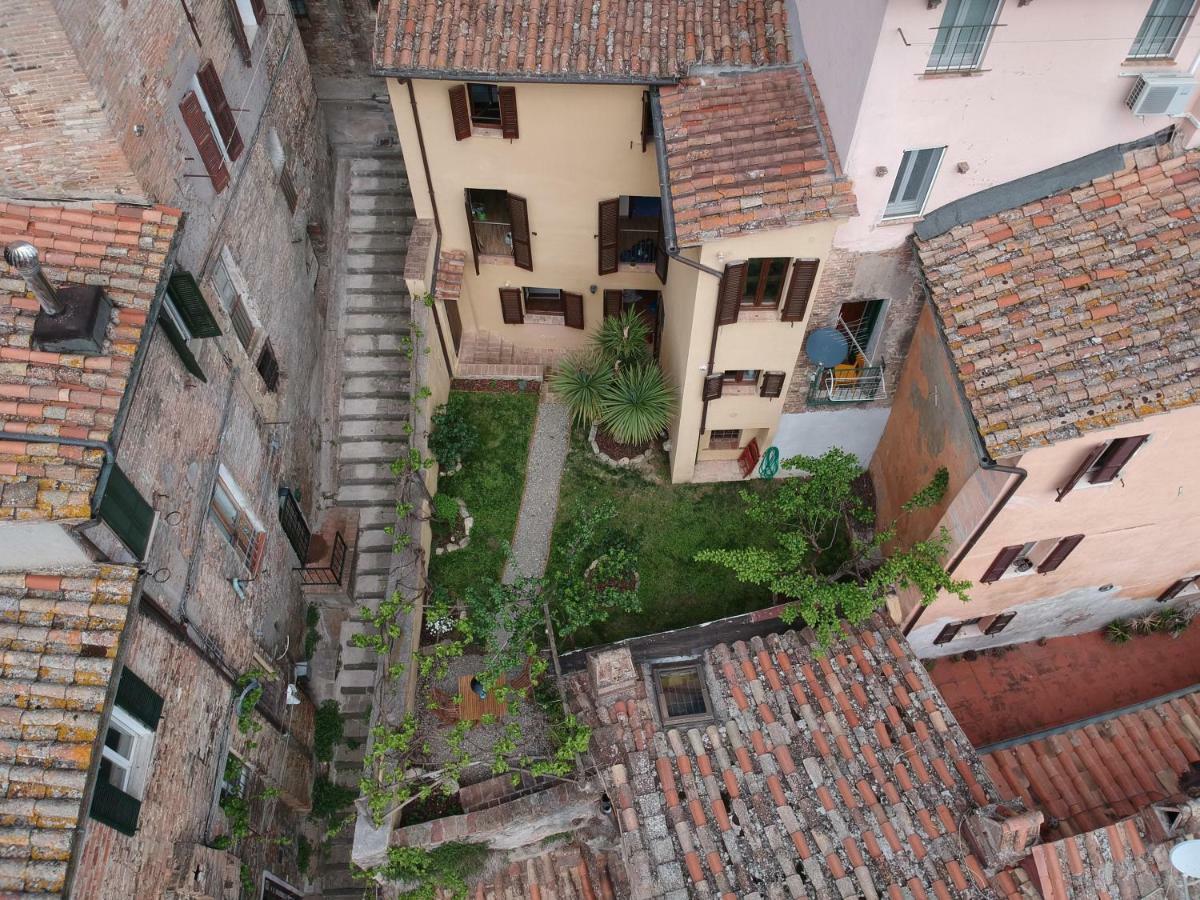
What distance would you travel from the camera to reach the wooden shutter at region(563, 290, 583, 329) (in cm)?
2106

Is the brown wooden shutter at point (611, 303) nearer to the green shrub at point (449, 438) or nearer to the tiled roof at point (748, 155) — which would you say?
the green shrub at point (449, 438)

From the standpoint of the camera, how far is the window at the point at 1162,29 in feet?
40.2

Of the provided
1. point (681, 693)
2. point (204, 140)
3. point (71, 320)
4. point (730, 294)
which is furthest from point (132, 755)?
point (730, 294)

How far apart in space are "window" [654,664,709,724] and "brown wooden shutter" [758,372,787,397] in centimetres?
620

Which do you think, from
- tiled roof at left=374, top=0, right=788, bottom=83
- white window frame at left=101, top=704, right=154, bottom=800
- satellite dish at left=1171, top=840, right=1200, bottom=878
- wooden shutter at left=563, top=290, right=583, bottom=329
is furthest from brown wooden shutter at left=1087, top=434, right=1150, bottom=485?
white window frame at left=101, top=704, right=154, bottom=800

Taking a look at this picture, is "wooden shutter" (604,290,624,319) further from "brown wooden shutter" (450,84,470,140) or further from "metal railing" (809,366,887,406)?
"metal railing" (809,366,887,406)

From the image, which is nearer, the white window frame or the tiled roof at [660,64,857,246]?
the white window frame

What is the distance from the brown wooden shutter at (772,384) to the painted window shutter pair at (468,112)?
737 cm

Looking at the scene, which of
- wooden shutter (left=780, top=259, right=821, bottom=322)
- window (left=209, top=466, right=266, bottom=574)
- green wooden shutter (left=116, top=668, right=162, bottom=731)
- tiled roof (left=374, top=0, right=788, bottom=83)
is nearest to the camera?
green wooden shutter (left=116, top=668, right=162, bottom=731)

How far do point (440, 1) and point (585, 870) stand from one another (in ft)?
55.0

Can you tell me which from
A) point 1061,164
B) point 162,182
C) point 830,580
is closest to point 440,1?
point 162,182

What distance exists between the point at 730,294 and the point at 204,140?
32.0 feet

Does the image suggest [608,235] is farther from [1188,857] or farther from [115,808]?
[1188,857]

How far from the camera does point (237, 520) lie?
52.4 ft
